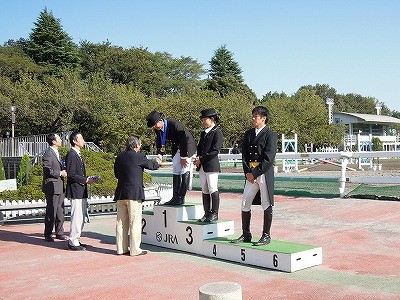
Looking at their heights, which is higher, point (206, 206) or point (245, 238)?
point (206, 206)

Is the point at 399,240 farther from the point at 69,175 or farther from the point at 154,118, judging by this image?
the point at 69,175

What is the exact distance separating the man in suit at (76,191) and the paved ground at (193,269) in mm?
250

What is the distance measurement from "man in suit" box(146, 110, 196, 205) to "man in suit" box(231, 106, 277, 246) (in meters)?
1.38

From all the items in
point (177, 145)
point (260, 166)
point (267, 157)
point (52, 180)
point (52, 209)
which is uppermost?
point (177, 145)

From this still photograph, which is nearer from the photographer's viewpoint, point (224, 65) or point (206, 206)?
point (206, 206)

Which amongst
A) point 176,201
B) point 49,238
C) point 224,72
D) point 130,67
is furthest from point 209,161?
point 224,72

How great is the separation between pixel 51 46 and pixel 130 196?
5256cm

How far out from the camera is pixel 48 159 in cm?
921

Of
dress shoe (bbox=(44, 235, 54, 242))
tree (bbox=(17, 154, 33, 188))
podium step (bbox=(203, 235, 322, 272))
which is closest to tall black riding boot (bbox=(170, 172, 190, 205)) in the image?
podium step (bbox=(203, 235, 322, 272))

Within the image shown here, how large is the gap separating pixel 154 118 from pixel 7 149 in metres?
22.3

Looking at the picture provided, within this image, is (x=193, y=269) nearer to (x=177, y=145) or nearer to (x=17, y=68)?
(x=177, y=145)

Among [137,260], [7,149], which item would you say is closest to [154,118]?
[137,260]

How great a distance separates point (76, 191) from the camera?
8.50 meters

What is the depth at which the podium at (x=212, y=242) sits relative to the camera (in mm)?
6535
